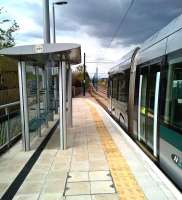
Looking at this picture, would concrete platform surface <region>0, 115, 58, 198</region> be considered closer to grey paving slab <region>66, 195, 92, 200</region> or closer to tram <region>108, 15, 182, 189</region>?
grey paving slab <region>66, 195, 92, 200</region>

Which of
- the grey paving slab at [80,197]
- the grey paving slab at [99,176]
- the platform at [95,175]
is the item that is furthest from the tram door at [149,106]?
the grey paving slab at [80,197]

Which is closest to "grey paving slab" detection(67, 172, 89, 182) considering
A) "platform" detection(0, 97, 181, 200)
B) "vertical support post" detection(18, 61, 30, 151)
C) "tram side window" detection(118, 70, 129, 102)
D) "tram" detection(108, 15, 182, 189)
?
"platform" detection(0, 97, 181, 200)

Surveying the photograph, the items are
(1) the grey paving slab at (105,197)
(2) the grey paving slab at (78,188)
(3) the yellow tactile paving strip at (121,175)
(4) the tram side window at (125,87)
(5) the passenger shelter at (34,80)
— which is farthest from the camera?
(4) the tram side window at (125,87)

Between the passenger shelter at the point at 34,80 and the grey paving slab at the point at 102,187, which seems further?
the passenger shelter at the point at 34,80

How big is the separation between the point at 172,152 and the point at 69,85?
7.20m

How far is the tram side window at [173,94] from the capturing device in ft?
18.1

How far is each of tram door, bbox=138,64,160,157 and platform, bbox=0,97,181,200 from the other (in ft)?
1.28

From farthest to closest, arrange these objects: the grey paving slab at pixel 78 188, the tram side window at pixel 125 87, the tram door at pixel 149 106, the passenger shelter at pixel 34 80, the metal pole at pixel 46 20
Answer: the metal pole at pixel 46 20 → the tram side window at pixel 125 87 → the passenger shelter at pixel 34 80 → the tram door at pixel 149 106 → the grey paving slab at pixel 78 188

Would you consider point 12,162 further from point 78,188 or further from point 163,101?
point 163,101

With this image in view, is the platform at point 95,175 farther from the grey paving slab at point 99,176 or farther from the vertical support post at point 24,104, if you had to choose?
the vertical support post at point 24,104

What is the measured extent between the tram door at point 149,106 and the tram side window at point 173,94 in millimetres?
640

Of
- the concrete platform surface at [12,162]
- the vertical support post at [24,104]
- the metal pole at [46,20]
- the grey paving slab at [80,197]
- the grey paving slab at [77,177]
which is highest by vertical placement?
the metal pole at [46,20]

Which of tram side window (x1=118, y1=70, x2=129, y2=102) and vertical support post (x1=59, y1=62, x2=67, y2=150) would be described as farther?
tram side window (x1=118, y1=70, x2=129, y2=102)

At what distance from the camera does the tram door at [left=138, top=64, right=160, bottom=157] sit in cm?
693
